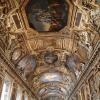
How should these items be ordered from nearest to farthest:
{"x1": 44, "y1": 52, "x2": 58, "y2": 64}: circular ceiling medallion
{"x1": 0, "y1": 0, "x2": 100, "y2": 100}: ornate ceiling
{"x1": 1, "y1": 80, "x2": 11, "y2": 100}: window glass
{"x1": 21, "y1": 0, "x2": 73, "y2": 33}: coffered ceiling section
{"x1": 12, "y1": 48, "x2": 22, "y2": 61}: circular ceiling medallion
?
{"x1": 0, "y1": 0, "x2": 100, "y2": 100}: ornate ceiling → {"x1": 21, "y1": 0, "x2": 73, "y2": 33}: coffered ceiling section → {"x1": 1, "y1": 80, "x2": 11, "y2": 100}: window glass → {"x1": 12, "y1": 48, "x2": 22, "y2": 61}: circular ceiling medallion → {"x1": 44, "y1": 52, "x2": 58, "y2": 64}: circular ceiling medallion

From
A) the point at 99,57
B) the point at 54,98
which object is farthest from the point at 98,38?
the point at 54,98

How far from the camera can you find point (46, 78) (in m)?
30.6

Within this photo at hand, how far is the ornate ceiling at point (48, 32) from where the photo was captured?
15414 mm

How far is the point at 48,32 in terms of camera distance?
18.8m

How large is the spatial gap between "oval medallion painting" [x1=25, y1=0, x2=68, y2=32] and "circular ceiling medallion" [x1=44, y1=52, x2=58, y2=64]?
14.6ft

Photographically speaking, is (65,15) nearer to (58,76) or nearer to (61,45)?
(61,45)

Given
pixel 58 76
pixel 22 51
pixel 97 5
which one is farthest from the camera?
pixel 58 76

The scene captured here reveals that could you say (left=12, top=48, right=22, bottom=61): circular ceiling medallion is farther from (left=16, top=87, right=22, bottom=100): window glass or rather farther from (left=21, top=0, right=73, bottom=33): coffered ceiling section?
(left=16, top=87, right=22, bottom=100): window glass

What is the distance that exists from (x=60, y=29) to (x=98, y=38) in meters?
3.43

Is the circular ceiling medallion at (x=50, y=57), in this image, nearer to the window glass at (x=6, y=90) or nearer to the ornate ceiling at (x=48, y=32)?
the ornate ceiling at (x=48, y=32)

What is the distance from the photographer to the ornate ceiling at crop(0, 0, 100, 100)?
15.4 m

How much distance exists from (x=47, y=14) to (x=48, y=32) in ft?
7.64

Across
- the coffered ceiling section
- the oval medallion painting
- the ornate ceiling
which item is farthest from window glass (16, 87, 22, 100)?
the oval medallion painting

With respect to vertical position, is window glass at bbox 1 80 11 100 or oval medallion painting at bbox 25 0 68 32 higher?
oval medallion painting at bbox 25 0 68 32
